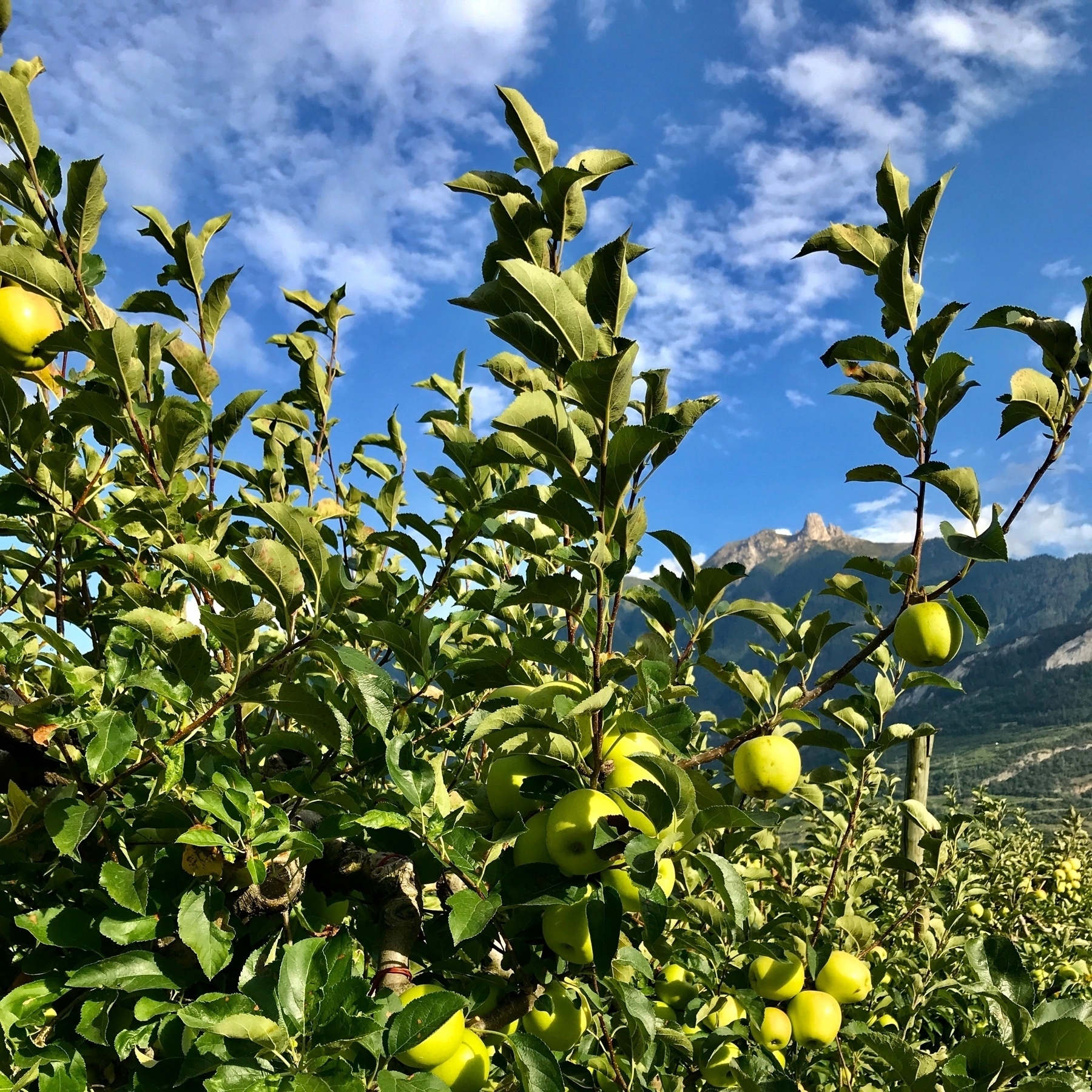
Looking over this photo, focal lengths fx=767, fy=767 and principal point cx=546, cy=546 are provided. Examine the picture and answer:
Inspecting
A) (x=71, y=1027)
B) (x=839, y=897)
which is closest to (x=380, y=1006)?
(x=71, y=1027)

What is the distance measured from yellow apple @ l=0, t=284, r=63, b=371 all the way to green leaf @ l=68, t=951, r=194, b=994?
128 cm

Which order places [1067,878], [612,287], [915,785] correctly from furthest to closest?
[1067,878] < [915,785] < [612,287]

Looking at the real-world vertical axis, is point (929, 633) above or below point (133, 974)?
above

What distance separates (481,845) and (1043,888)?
655cm

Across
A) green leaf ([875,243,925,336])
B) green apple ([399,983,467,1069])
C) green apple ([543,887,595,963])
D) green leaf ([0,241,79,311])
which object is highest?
green leaf ([0,241,79,311])

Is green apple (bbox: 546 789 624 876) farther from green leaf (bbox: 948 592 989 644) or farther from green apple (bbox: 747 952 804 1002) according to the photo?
green apple (bbox: 747 952 804 1002)

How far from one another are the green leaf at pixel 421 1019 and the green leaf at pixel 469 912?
0.25ft

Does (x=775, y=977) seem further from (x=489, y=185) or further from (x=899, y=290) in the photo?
(x=489, y=185)

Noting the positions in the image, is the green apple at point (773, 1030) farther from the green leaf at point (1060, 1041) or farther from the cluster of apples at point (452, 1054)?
the cluster of apples at point (452, 1054)

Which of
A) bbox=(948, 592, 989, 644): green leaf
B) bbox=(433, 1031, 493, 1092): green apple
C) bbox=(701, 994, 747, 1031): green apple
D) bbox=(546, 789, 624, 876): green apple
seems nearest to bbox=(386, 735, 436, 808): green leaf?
bbox=(546, 789, 624, 876): green apple

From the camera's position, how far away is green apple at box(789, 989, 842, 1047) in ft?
7.38

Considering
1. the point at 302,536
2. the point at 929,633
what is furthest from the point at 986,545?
the point at 302,536

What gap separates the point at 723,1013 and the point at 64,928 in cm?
170

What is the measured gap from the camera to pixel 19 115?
1.67 m
